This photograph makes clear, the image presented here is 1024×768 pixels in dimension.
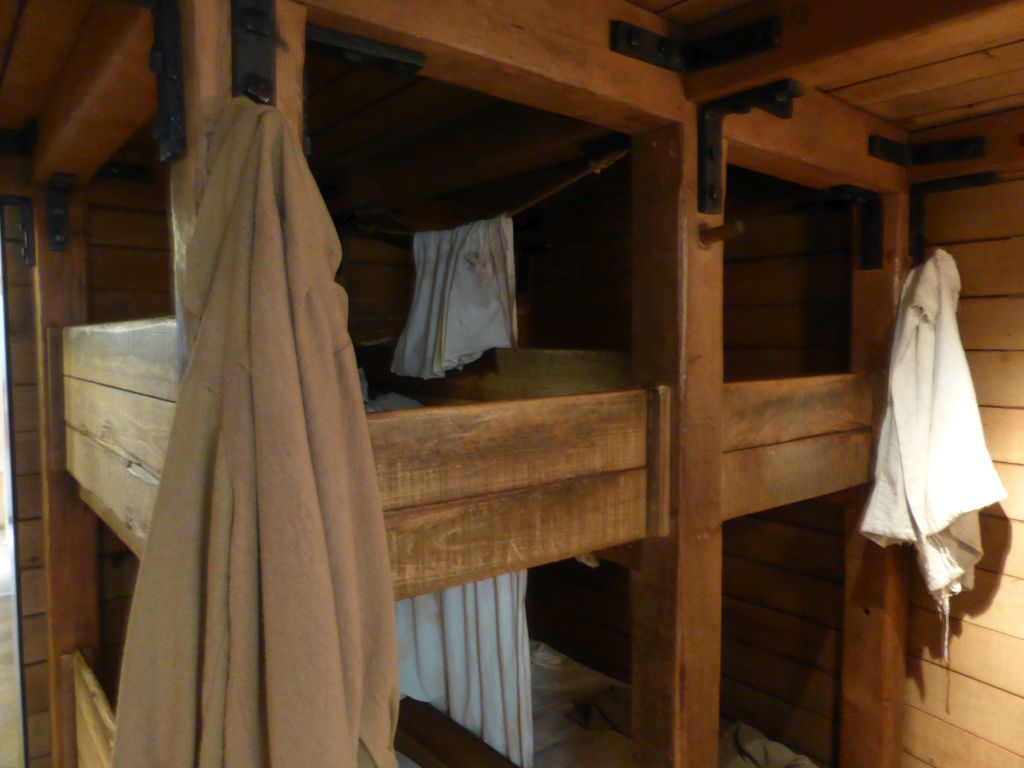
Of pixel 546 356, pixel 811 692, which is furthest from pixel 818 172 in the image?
pixel 811 692

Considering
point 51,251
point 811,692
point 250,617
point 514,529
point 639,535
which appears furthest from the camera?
point 811,692

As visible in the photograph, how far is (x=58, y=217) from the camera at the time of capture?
6.30 feet

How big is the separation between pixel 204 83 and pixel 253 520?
0.48m

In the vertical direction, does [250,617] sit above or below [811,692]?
above

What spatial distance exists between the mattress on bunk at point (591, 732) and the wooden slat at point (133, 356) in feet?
3.96

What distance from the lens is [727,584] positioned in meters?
2.33

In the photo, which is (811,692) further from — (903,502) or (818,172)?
(818,172)

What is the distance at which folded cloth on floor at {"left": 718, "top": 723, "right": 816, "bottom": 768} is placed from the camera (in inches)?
80.9

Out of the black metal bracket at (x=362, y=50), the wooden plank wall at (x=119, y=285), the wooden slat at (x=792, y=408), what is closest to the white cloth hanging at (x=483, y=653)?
the wooden slat at (x=792, y=408)

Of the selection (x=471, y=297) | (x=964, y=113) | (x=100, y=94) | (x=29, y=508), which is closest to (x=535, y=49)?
(x=100, y=94)

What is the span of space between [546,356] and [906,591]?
4.10 ft

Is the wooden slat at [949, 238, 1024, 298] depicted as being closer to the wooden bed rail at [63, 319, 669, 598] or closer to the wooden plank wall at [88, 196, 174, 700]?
the wooden bed rail at [63, 319, 669, 598]

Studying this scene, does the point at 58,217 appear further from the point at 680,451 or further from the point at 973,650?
the point at 973,650

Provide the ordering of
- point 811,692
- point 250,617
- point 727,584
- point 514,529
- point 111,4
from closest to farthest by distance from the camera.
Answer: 1. point 250,617
2. point 111,4
3. point 514,529
4. point 811,692
5. point 727,584
